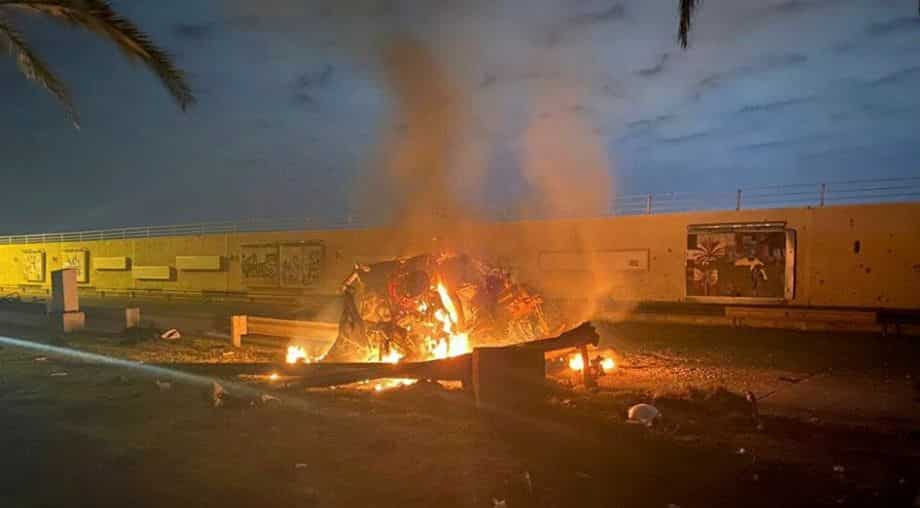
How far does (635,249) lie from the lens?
70.2 ft

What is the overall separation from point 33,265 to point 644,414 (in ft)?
146

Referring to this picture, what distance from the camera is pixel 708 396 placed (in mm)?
9227

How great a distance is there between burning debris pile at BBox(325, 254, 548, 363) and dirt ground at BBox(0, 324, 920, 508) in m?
2.00

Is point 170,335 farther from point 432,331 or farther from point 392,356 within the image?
point 432,331

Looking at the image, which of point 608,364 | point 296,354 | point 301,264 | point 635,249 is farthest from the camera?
point 301,264

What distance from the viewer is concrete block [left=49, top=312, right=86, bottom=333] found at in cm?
1970

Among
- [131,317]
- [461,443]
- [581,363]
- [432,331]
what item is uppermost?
[432,331]

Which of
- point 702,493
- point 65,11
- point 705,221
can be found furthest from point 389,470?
point 705,221

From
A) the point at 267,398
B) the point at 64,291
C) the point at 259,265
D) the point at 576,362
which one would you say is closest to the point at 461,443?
the point at 267,398

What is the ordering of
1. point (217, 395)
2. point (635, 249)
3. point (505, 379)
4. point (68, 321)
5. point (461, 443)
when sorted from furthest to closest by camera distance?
point (635, 249), point (68, 321), point (217, 395), point (505, 379), point (461, 443)

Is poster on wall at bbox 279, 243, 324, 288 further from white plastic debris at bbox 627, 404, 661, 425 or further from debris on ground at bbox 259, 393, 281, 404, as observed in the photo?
white plastic debris at bbox 627, 404, 661, 425

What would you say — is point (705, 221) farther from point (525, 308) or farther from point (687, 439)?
point (687, 439)

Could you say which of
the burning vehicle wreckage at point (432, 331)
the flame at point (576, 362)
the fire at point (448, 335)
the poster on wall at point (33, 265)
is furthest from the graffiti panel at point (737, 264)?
→ the poster on wall at point (33, 265)

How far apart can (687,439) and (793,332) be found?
415 inches
